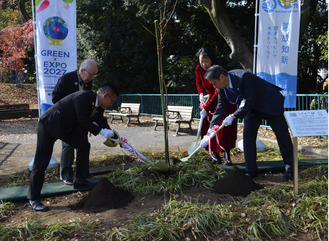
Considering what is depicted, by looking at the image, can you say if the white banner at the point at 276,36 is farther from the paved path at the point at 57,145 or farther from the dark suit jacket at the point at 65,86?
the dark suit jacket at the point at 65,86

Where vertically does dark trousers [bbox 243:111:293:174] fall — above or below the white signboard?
below

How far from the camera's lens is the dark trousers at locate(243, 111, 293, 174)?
4.02 meters

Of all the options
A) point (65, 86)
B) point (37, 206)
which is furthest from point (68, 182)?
point (65, 86)

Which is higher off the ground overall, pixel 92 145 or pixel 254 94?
pixel 254 94

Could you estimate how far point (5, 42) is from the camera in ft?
62.8

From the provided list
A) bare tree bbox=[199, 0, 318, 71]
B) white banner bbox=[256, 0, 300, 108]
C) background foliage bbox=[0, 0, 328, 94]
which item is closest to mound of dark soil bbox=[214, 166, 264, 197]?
white banner bbox=[256, 0, 300, 108]

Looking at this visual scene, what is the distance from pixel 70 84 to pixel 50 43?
4.75 ft

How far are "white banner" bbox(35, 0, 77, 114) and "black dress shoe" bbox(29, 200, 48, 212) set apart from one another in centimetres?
203

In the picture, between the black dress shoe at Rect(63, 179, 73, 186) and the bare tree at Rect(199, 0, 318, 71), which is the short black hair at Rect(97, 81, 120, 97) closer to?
the black dress shoe at Rect(63, 179, 73, 186)

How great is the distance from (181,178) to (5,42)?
61.8ft

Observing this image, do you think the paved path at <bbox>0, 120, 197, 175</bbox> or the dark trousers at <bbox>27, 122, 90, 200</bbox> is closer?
the dark trousers at <bbox>27, 122, 90, 200</bbox>

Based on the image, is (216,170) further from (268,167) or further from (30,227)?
(30,227)

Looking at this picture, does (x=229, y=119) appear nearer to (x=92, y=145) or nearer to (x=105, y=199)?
(x=105, y=199)

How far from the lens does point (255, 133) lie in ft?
13.7
